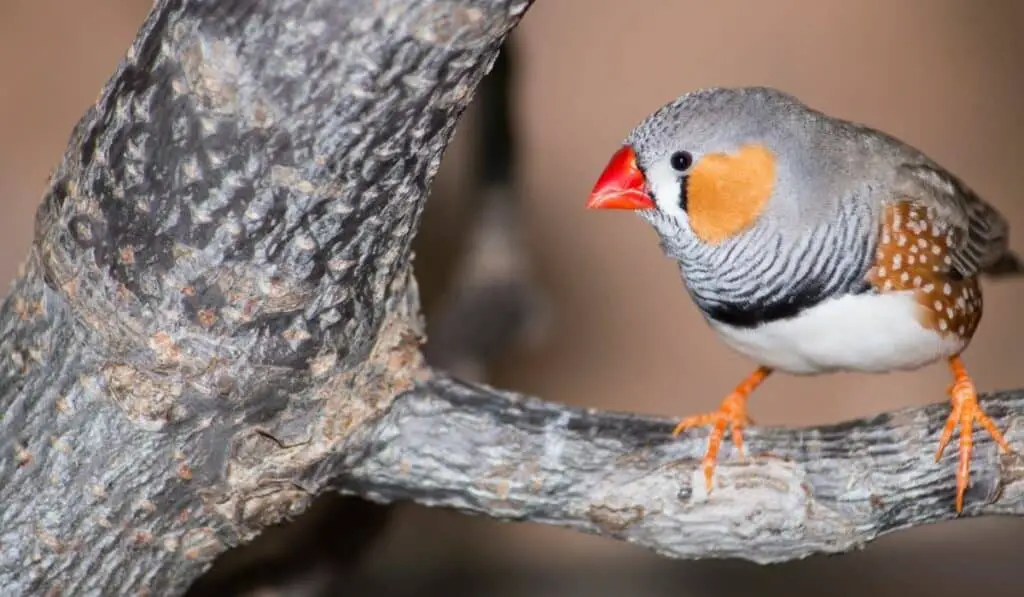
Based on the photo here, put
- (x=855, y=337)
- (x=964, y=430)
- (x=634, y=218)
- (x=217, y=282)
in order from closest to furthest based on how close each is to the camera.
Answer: (x=217, y=282) → (x=964, y=430) → (x=855, y=337) → (x=634, y=218)

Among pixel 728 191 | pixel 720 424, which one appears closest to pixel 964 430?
pixel 720 424

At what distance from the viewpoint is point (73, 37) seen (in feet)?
9.00

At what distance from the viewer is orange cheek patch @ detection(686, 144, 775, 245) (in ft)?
A: 5.52

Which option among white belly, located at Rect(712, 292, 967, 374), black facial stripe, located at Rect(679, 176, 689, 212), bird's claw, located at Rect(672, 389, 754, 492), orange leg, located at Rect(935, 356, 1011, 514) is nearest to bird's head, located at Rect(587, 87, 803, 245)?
black facial stripe, located at Rect(679, 176, 689, 212)

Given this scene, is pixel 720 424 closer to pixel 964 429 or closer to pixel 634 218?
pixel 964 429

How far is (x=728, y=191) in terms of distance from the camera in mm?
1707

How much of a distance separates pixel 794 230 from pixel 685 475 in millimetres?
403

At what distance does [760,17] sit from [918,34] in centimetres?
39

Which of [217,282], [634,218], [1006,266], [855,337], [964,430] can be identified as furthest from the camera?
[634,218]

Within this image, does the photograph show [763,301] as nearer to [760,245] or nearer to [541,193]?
[760,245]

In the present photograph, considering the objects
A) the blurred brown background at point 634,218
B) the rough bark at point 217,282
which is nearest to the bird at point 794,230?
the rough bark at point 217,282

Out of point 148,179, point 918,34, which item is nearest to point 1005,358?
point 918,34

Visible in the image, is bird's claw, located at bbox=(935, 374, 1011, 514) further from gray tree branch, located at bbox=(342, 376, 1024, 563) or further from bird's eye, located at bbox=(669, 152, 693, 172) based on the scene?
bird's eye, located at bbox=(669, 152, 693, 172)

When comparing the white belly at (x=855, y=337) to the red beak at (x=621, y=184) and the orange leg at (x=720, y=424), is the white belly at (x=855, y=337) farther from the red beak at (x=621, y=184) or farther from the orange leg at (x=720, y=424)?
the red beak at (x=621, y=184)
